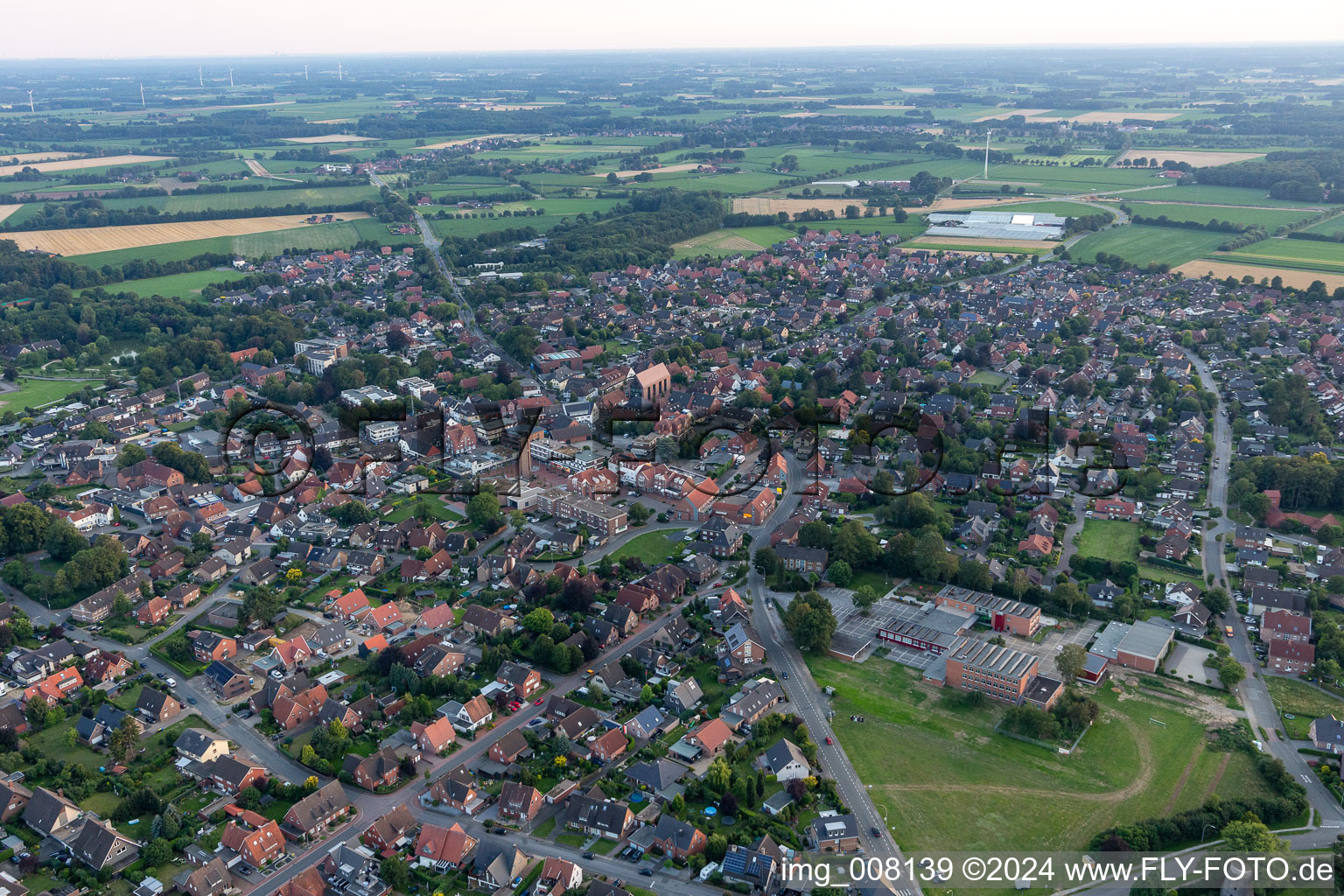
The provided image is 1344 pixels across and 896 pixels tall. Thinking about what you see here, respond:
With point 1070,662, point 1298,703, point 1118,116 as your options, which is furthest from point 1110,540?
point 1118,116

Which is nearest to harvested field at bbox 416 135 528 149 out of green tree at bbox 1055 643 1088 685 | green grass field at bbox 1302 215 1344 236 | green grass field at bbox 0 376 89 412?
green grass field at bbox 0 376 89 412

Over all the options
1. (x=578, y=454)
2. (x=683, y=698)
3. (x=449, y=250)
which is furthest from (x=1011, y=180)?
(x=683, y=698)

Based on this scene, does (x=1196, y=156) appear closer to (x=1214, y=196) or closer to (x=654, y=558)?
(x=1214, y=196)

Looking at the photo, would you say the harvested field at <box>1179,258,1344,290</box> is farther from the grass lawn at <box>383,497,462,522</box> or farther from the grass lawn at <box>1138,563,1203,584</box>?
the grass lawn at <box>383,497,462,522</box>

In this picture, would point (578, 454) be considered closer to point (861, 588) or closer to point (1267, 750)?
point (861, 588)

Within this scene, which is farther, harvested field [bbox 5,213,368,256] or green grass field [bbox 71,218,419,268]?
harvested field [bbox 5,213,368,256]

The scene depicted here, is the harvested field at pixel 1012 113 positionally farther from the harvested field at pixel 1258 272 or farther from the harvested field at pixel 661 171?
the harvested field at pixel 1258 272

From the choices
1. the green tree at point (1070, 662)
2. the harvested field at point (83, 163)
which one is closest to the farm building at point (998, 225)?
the green tree at point (1070, 662)
